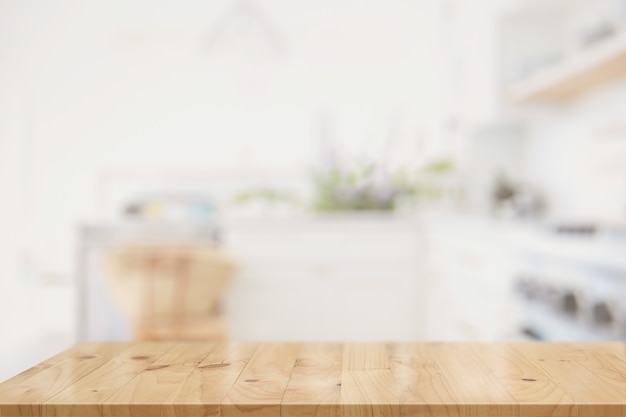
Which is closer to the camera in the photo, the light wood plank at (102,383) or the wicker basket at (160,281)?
the light wood plank at (102,383)

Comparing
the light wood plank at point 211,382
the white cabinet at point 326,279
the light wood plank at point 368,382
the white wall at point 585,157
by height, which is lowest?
the white cabinet at point 326,279

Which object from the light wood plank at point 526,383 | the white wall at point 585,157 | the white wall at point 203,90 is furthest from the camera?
the white wall at point 203,90

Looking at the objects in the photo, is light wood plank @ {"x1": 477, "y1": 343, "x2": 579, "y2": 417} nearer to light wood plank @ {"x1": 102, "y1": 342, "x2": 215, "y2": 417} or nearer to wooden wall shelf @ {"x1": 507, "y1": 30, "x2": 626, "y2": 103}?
light wood plank @ {"x1": 102, "y1": 342, "x2": 215, "y2": 417}

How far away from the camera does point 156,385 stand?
0.74m

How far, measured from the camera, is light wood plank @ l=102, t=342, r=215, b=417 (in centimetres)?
67

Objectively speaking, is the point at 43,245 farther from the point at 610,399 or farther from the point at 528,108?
the point at 610,399

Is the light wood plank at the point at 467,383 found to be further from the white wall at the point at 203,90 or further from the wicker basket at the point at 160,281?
the white wall at the point at 203,90

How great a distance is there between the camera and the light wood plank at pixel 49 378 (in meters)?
0.67

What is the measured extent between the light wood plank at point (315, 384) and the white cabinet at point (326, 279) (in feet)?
8.36

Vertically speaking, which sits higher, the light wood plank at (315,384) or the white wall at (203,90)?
the white wall at (203,90)

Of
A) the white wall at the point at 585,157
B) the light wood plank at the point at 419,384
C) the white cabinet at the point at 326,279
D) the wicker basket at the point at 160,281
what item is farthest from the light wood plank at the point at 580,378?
the white cabinet at the point at 326,279

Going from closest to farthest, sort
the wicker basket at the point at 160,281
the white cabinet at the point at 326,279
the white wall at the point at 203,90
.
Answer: the wicker basket at the point at 160,281, the white cabinet at the point at 326,279, the white wall at the point at 203,90

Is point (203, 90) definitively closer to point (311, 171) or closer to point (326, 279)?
point (311, 171)

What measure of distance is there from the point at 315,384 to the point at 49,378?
27 centimetres
